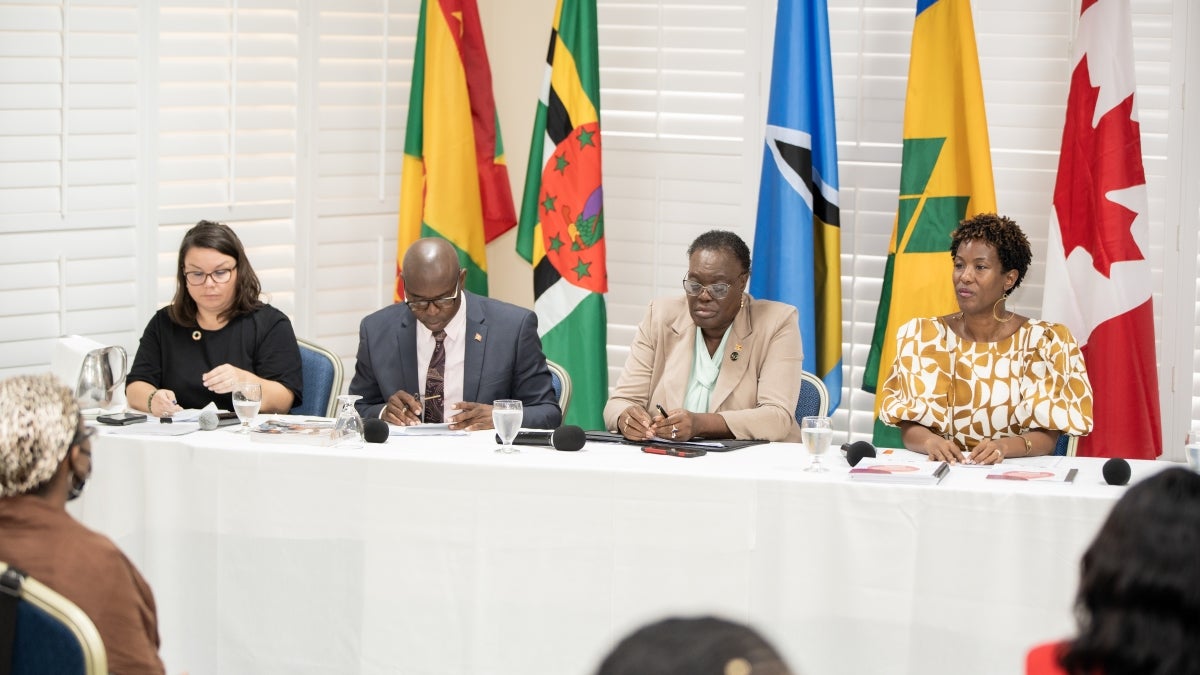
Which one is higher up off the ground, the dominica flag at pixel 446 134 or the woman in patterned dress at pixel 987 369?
the dominica flag at pixel 446 134

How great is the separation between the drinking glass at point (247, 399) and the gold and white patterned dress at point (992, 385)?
1.81 metres

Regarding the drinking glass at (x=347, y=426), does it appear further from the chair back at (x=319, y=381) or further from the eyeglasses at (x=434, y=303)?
the chair back at (x=319, y=381)

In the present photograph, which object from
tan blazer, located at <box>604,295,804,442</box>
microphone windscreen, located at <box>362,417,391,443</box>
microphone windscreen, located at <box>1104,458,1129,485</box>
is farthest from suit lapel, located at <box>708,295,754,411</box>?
microphone windscreen, located at <box>1104,458,1129,485</box>

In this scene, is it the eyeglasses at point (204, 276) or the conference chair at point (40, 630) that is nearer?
the conference chair at point (40, 630)

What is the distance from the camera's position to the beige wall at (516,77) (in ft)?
19.2

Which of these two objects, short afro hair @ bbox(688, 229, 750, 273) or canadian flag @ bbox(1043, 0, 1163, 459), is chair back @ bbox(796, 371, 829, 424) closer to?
short afro hair @ bbox(688, 229, 750, 273)

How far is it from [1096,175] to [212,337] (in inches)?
122

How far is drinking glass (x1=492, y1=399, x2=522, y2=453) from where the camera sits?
3.50m

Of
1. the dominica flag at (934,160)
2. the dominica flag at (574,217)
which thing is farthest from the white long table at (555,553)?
the dominica flag at (574,217)

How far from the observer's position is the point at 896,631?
10.5 feet

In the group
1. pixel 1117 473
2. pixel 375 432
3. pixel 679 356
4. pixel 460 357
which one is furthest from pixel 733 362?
pixel 1117 473

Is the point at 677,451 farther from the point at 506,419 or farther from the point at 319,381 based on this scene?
the point at 319,381

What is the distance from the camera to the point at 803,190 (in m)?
5.08

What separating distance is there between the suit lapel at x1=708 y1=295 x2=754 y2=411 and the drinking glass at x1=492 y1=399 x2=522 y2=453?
82 centimetres
